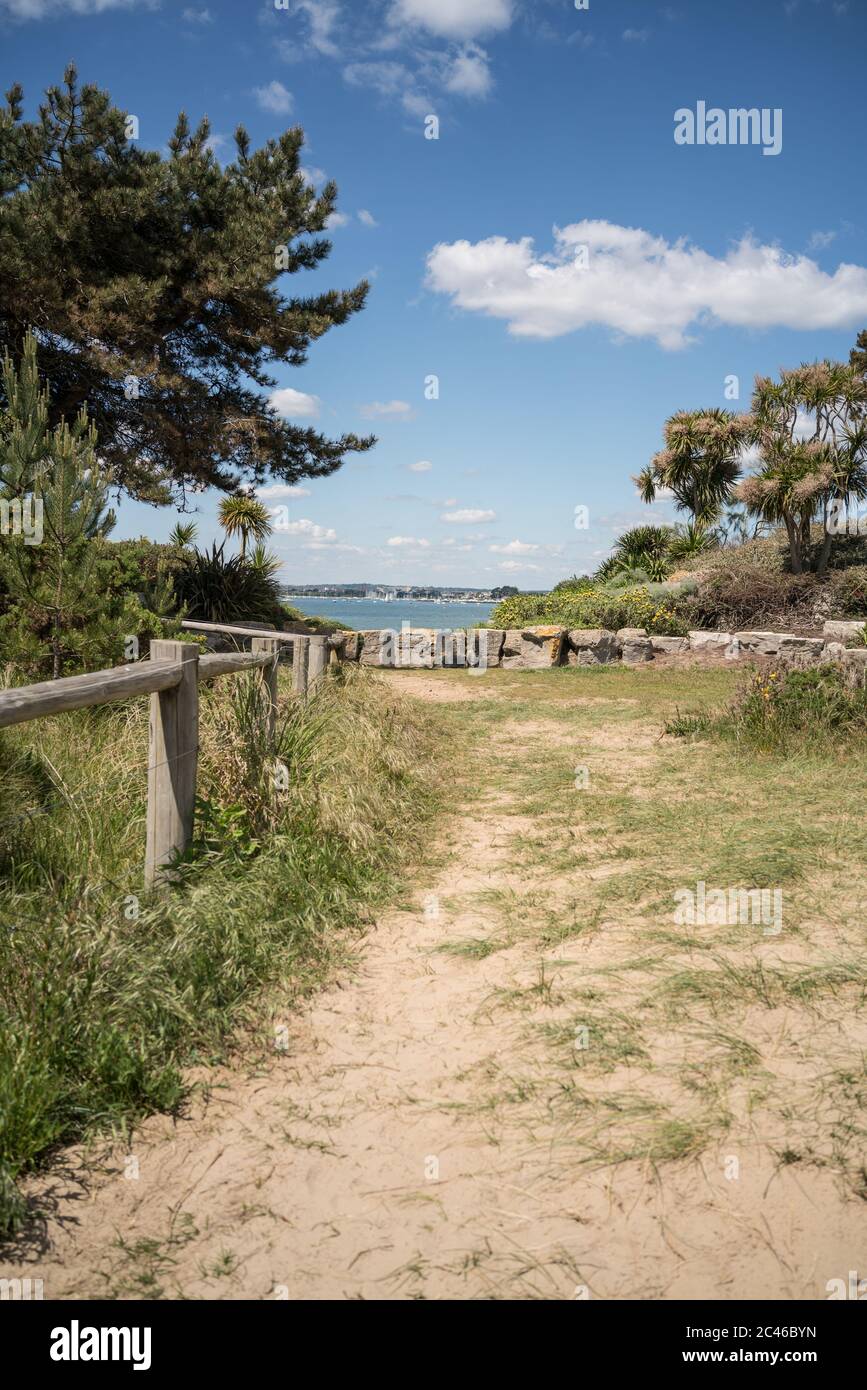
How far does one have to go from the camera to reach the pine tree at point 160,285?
1391 cm

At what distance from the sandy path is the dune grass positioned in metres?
0.21

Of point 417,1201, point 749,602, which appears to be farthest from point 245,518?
point 417,1201

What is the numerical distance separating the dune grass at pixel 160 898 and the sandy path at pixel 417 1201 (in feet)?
0.71

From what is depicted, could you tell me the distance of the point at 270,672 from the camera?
5.52 m

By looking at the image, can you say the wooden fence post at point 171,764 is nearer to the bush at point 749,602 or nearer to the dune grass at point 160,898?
the dune grass at point 160,898

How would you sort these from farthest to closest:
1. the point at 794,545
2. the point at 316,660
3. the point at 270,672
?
the point at 794,545 < the point at 316,660 < the point at 270,672

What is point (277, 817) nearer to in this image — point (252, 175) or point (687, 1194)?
point (687, 1194)

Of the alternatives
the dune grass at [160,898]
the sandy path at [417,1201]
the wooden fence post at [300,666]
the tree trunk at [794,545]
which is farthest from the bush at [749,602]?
the sandy path at [417,1201]

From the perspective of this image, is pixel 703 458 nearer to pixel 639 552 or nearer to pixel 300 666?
pixel 639 552

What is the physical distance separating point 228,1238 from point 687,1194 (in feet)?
4.13

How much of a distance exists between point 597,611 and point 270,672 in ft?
42.2

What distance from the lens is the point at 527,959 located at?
3.71 m

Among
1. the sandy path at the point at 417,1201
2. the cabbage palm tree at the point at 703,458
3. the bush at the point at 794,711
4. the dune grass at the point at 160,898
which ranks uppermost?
the cabbage palm tree at the point at 703,458
